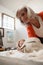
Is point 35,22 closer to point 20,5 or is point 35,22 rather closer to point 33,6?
point 20,5

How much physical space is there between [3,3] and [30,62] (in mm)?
3233

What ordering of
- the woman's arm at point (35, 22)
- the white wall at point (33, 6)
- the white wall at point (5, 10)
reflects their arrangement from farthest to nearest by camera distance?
the white wall at point (33, 6)
the white wall at point (5, 10)
the woman's arm at point (35, 22)

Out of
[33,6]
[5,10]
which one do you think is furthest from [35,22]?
[33,6]

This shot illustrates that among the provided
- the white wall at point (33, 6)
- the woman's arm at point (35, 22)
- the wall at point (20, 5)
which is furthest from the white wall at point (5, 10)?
the woman's arm at point (35, 22)

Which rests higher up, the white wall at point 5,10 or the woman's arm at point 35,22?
the white wall at point 5,10

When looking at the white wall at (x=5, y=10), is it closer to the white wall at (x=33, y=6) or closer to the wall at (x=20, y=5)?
the wall at (x=20, y=5)

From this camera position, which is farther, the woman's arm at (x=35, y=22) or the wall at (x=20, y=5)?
the wall at (x=20, y=5)

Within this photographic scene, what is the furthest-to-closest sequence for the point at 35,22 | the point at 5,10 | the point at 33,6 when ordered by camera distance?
the point at 33,6, the point at 5,10, the point at 35,22

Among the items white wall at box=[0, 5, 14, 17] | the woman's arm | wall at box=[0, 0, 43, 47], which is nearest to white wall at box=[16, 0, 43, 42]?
wall at box=[0, 0, 43, 47]

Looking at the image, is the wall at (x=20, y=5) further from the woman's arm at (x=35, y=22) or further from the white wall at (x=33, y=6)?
the woman's arm at (x=35, y=22)

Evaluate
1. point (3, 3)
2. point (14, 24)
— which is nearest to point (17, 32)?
point (14, 24)

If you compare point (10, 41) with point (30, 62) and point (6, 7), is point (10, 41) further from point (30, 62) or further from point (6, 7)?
point (30, 62)

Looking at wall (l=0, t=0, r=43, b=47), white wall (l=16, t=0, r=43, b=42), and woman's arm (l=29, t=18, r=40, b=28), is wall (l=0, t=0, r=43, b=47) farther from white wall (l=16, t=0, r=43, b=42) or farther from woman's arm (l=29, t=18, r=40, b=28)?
woman's arm (l=29, t=18, r=40, b=28)

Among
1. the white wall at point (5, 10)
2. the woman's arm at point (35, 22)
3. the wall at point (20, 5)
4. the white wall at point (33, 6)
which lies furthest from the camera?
the white wall at point (33, 6)
